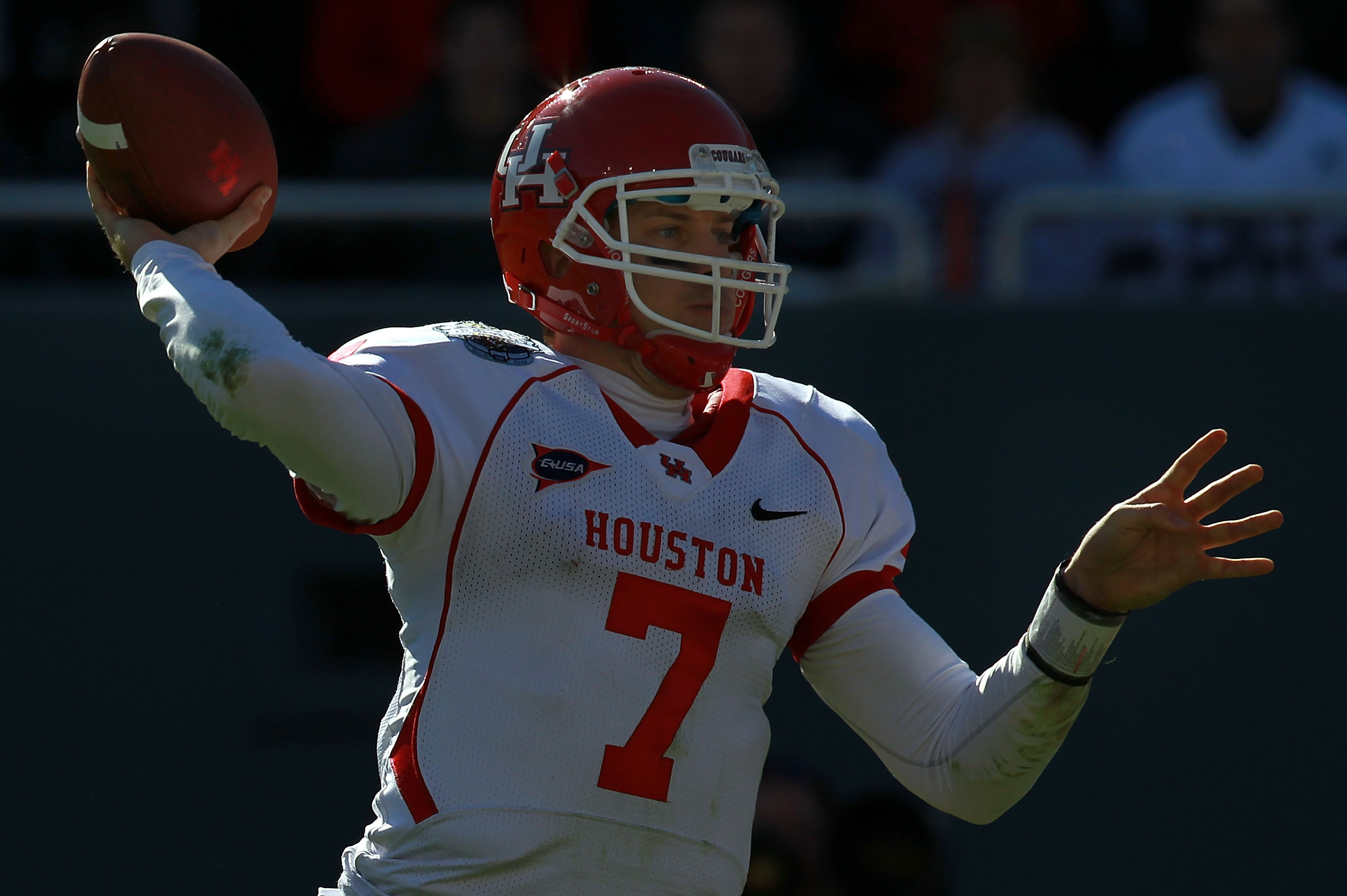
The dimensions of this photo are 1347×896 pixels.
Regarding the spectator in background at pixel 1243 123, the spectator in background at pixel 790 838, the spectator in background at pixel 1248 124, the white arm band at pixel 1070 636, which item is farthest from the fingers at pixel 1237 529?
the spectator in background at pixel 1248 124

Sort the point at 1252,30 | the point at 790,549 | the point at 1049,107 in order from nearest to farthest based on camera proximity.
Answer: the point at 790,549 < the point at 1252,30 < the point at 1049,107

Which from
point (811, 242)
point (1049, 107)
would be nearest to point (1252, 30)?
point (1049, 107)

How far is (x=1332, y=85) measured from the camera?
600cm

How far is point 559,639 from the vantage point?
6.88 feet

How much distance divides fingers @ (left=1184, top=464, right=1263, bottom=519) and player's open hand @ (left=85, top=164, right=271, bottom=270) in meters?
1.27

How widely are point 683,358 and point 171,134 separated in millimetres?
751

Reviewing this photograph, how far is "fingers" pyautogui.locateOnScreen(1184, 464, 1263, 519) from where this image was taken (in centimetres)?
209

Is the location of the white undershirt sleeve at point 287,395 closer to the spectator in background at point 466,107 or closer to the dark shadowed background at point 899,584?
the dark shadowed background at point 899,584

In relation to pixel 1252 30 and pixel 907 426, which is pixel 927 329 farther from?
pixel 1252 30

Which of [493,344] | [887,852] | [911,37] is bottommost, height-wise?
[887,852]

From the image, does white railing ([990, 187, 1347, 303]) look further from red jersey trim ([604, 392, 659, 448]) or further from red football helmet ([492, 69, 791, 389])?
red jersey trim ([604, 392, 659, 448])

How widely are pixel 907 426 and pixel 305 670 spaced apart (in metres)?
1.80

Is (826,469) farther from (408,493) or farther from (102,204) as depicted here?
(102,204)

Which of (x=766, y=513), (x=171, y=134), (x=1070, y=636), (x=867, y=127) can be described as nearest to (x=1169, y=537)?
(x=1070, y=636)
